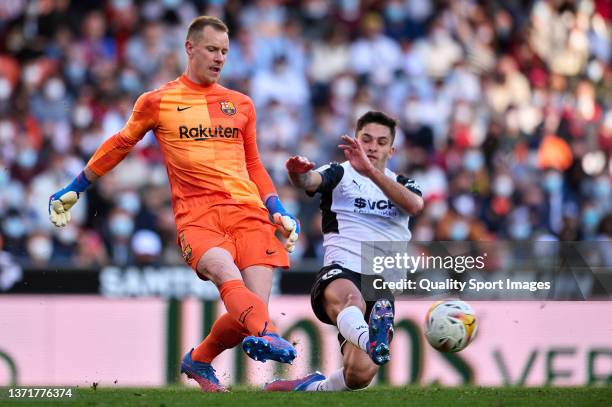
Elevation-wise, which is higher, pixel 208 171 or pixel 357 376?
pixel 208 171

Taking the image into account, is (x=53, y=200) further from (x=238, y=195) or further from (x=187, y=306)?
(x=187, y=306)

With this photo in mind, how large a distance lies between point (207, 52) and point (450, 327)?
2.41 m

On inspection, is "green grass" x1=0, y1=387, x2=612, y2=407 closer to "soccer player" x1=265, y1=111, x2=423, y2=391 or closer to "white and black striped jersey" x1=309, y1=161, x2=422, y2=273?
"soccer player" x1=265, y1=111, x2=423, y2=391

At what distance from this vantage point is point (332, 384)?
9.11m

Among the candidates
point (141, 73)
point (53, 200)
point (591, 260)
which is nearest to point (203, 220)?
point (53, 200)

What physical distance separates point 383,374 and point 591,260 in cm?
224

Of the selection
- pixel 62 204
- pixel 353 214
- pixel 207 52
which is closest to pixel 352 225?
pixel 353 214

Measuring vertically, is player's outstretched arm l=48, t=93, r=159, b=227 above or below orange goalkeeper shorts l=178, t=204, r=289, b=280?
above

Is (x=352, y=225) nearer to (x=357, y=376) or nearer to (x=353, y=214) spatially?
(x=353, y=214)

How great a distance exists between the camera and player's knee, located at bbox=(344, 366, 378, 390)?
349 inches

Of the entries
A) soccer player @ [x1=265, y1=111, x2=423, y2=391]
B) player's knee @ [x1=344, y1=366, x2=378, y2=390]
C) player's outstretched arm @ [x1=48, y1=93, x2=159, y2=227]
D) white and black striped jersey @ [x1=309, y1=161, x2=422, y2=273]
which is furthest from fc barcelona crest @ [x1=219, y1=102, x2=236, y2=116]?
player's knee @ [x1=344, y1=366, x2=378, y2=390]

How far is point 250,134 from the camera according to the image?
8.62 m

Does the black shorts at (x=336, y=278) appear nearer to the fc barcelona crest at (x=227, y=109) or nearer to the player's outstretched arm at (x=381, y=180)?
the player's outstretched arm at (x=381, y=180)

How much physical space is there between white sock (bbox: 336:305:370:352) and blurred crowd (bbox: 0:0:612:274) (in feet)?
17.4
